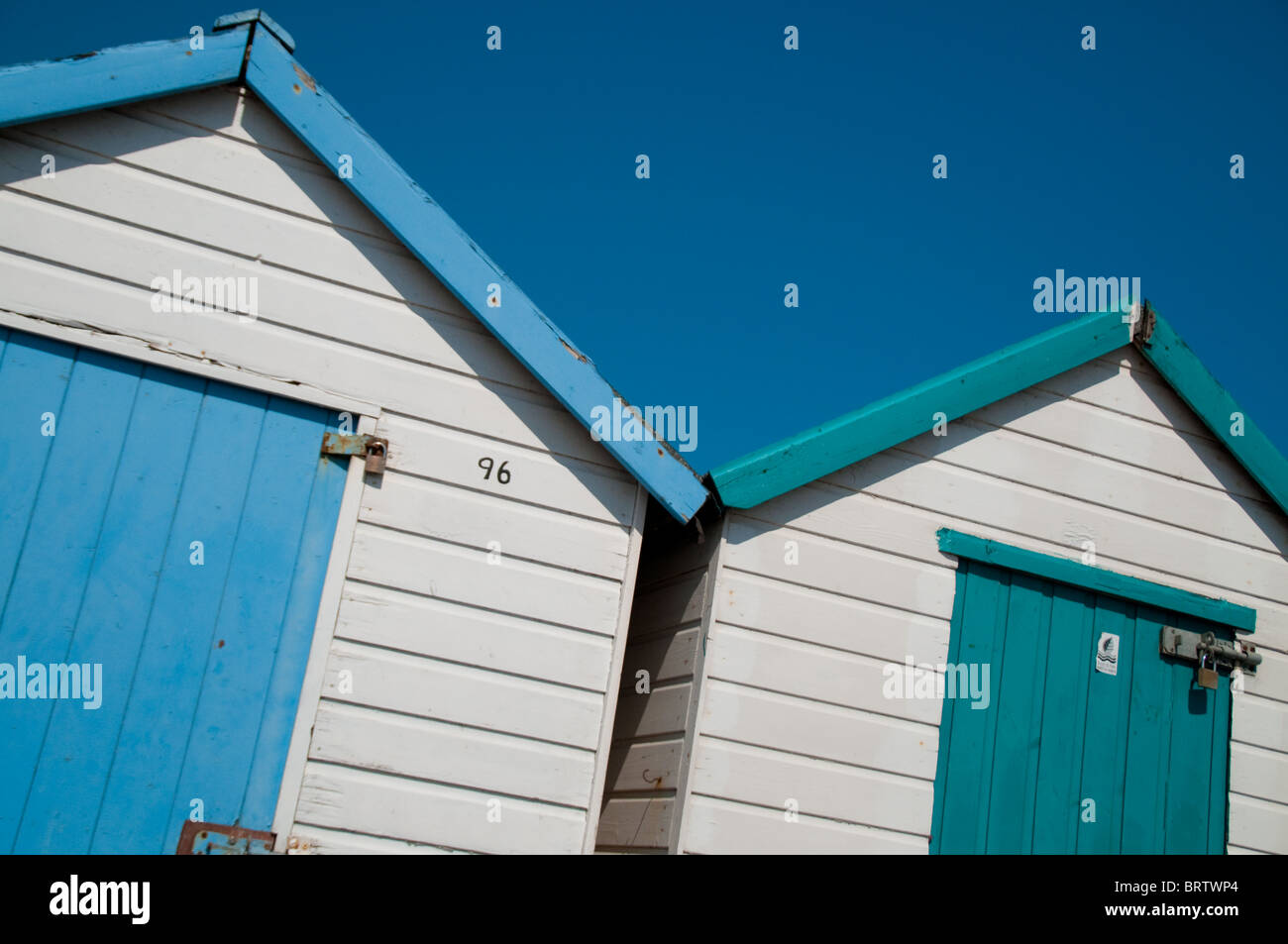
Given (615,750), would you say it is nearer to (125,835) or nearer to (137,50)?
(125,835)

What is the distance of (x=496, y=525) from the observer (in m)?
5.01

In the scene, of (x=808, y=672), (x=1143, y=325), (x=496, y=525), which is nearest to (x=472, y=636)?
(x=496, y=525)

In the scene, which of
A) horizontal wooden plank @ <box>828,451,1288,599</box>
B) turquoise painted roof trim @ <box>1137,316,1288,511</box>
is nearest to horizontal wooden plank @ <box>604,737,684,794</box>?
horizontal wooden plank @ <box>828,451,1288,599</box>

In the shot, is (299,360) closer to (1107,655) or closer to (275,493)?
(275,493)

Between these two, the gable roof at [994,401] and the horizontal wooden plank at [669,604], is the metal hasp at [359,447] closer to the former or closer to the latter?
the gable roof at [994,401]

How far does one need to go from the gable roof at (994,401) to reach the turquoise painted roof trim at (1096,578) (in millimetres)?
601

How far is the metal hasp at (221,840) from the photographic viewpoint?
4391mm

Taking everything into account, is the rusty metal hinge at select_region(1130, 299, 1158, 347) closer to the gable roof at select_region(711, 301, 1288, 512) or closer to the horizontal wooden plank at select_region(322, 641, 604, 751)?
the gable roof at select_region(711, 301, 1288, 512)

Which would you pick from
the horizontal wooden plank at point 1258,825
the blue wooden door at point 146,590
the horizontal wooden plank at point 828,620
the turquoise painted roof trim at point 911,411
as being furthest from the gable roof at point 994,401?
the blue wooden door at point 146,590

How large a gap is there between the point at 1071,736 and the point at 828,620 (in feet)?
4.26

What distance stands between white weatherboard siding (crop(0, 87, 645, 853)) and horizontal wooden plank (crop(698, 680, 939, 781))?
58 cm

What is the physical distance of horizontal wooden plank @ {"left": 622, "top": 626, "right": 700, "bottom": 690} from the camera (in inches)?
214
